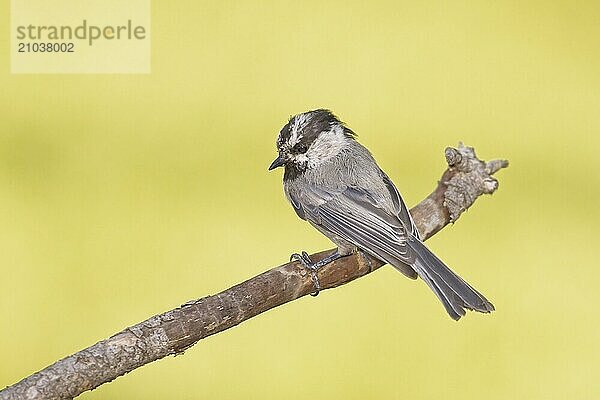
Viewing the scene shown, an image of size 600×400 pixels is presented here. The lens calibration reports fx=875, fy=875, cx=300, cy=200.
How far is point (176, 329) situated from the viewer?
3.57ft

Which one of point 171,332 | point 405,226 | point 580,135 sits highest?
point 580,135

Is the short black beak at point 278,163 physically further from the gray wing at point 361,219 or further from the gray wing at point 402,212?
the gray wing at point 402,212

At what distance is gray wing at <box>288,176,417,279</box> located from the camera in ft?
4.03

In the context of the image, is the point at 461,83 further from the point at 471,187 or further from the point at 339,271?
the point at 339,271

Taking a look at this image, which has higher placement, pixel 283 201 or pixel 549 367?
pixel 283 201

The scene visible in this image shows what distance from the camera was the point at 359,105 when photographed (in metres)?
1.76

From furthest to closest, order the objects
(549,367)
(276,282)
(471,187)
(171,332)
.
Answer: (549,367)
(471,187)
(276,282)
(171,332)

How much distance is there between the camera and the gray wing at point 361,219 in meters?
1.23

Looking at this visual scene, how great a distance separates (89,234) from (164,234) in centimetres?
15

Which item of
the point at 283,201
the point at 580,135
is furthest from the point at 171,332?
the point at 580,135

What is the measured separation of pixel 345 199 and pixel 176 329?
345 millimetres
